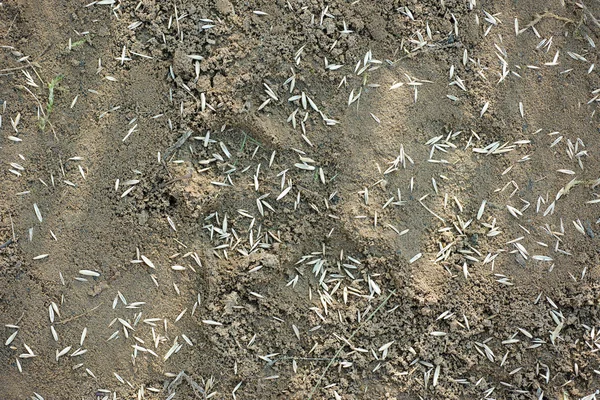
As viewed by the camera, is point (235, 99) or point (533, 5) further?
point (533, 5)

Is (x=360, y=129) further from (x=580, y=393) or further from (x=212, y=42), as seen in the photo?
(x=580, y=393)

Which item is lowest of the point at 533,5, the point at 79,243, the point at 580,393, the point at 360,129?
the point at 580,393

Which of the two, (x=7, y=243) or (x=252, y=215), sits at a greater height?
(x=252, y=215)

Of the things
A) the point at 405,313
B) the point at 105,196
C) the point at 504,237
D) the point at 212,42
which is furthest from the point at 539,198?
the point at 105,196

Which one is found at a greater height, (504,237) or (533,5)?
(533,5)

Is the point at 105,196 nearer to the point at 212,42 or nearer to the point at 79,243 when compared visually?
the point at 79,243

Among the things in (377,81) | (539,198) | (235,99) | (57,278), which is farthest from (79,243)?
(539,198)
